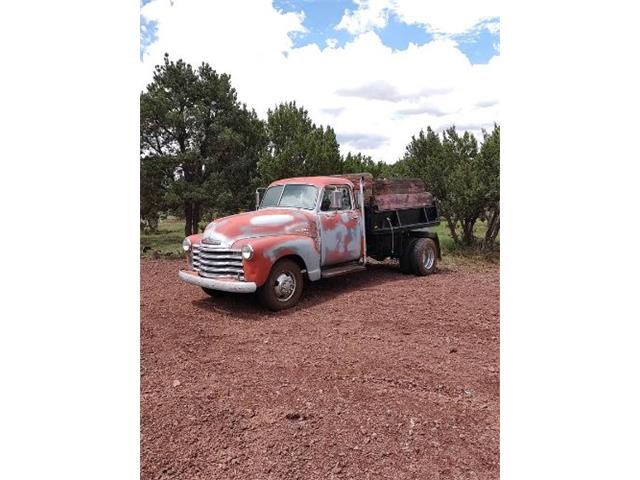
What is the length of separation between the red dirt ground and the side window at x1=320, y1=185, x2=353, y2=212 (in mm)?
1287

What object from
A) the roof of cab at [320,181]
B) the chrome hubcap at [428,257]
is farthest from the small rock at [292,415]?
the chrome hubcap at [428,257]

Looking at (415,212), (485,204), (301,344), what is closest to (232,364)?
(301,344)

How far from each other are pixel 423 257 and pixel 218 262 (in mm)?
3720

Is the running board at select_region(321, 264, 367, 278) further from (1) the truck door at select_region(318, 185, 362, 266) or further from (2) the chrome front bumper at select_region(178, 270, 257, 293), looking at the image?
(2) the chrome front bumper at select_region(178, 270, 257, 293)

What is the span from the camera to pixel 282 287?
5.32 meters

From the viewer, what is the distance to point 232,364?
371 centimetres

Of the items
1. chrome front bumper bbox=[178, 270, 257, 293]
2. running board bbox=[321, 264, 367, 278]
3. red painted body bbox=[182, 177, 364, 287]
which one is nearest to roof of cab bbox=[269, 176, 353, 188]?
red painted body bbox=[182, 177, 364, 287]

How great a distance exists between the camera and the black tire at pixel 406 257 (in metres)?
7.42

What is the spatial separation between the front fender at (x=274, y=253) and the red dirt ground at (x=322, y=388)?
19.2 inches

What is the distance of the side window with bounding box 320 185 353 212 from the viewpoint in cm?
609

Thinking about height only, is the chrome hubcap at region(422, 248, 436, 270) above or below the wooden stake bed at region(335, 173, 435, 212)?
below

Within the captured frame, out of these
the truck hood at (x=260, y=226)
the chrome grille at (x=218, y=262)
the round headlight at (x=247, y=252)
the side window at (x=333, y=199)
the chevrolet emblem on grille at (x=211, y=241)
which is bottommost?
the chrome grille at (x=218, y=262)

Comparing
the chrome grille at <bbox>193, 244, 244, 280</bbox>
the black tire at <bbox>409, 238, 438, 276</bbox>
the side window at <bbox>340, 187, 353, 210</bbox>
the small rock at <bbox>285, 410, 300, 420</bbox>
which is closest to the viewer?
the small rock at <bbox>285, 410, 300, 420</bbox>

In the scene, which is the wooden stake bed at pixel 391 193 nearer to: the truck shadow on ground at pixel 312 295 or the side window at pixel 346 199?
the side window at pixel 346 199
